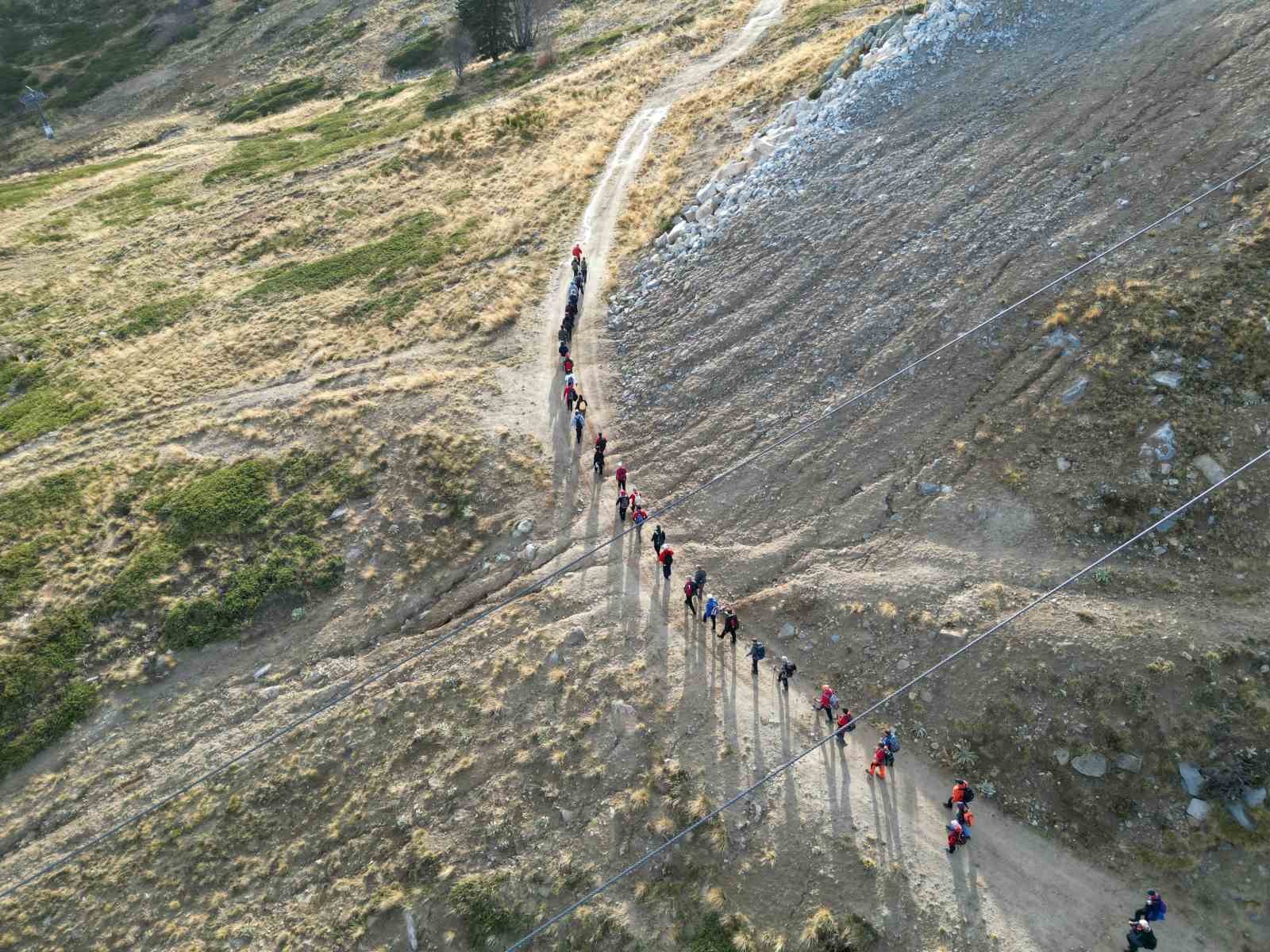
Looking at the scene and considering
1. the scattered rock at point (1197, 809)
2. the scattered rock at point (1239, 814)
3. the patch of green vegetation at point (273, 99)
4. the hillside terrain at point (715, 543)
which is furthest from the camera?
the patch of green vegetation at point (273, 99)

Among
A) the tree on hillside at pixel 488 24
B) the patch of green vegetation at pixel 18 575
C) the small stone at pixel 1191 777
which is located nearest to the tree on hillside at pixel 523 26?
the tree on hillside at pixel 488 24

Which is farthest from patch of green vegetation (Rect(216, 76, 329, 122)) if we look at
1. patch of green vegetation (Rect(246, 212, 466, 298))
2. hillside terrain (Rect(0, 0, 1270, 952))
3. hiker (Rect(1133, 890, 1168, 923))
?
hiker (Rect(1133, 890, 1168, 923))

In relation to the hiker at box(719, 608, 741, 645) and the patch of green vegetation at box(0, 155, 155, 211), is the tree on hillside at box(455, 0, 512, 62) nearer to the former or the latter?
the patch of green vegetation at box(0, 155, 155, 211)

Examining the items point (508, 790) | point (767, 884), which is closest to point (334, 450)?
point (508, 790)

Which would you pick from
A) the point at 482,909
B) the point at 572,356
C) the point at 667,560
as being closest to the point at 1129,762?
the point at 667,560

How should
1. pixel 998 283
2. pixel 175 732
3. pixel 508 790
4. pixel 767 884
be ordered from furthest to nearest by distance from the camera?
pixel 998 283 → pixel 175 732 → pixel 508 790 → pixel 767 884

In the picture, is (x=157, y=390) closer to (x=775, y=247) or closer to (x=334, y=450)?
(x=334, y=450)

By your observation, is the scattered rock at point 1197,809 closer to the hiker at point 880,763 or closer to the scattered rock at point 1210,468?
the hiker at point 880,763
